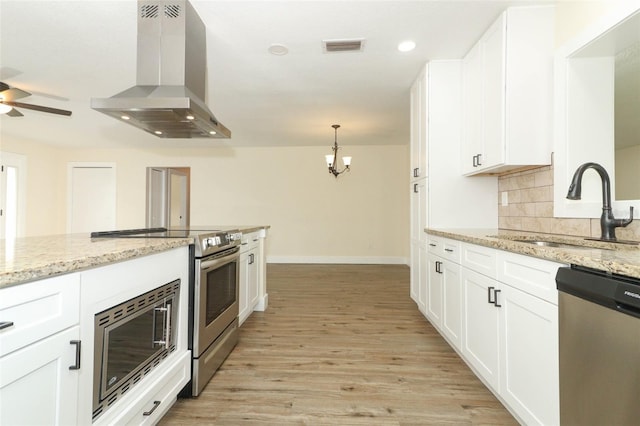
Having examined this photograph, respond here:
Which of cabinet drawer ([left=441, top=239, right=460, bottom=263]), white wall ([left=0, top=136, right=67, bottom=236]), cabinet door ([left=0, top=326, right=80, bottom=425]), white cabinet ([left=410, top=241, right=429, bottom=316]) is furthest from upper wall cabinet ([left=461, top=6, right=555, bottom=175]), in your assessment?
white wall ([left=0, top=136, right=67, bottom=236])

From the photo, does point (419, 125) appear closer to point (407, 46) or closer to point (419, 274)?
point (407, 46)

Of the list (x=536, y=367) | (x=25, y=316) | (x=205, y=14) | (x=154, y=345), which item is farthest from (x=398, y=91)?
(x=25, y=316)

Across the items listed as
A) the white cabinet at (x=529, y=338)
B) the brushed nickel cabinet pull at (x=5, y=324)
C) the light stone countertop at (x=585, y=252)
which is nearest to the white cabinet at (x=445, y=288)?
the light stone countertop at (x=585, y=252)

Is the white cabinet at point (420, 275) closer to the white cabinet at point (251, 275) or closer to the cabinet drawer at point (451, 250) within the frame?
the cabinet drawer at point (451, 250)

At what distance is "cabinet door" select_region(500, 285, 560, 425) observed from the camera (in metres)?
1.17

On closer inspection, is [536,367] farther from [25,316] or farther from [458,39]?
[458,39]

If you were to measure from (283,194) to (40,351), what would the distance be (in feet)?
18.3

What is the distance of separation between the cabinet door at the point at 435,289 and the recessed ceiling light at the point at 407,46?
179 cm

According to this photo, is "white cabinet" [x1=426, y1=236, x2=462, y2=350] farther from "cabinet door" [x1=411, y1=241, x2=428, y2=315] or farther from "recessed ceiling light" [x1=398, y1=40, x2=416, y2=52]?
"recessed ceiling light" [x1=398, y1=40, x2=416, y2=52]

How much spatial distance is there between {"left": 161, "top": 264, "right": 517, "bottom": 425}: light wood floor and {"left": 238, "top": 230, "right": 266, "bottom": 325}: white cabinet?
160 mm

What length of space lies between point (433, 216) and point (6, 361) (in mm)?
2754

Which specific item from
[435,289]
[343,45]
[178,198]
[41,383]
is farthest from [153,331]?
[178,198]

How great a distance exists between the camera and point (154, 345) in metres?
1.38

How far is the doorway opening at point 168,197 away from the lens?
6.64 meters
